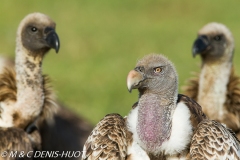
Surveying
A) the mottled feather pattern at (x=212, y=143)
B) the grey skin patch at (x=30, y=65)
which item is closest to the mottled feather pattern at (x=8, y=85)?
the grey skin patch at (x=30, y=65)

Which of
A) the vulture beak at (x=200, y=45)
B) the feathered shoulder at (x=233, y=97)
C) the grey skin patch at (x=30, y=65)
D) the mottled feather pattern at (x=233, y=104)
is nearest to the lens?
the grey skin patch at (x=30, y=65)

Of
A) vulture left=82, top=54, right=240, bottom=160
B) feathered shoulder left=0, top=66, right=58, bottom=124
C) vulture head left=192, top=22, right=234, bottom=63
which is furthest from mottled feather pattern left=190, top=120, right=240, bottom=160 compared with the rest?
vulture head left=192, top=22, right=234, bottom=63

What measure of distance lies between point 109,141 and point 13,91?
5.83 ft

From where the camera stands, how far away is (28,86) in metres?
7.85

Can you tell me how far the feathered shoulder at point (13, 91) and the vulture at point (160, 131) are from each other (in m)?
1.55

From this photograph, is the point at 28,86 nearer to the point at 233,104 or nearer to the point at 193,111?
the point at 193,111

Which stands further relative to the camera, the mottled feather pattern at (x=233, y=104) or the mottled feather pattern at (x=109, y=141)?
the mottled feather pattern at (x=233, y=104)

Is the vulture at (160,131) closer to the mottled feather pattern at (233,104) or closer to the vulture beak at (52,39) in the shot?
the vulture beak at (52,39)

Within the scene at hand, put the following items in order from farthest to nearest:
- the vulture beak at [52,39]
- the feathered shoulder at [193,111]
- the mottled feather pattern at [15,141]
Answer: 1. the vulture beak at [52,39]
2. the mottled feather pattern at [15,141]
3. the feathered shoulder at [193,111]

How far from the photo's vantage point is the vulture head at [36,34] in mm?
7965

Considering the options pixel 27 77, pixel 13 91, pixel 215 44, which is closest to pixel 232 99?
pixel 215 44

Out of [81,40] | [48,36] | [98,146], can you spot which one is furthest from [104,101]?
[98,146]

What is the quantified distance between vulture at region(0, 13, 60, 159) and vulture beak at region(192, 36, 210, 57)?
1.63 meters

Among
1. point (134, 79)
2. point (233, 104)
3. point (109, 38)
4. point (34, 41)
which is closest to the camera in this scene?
point (134, 79)
